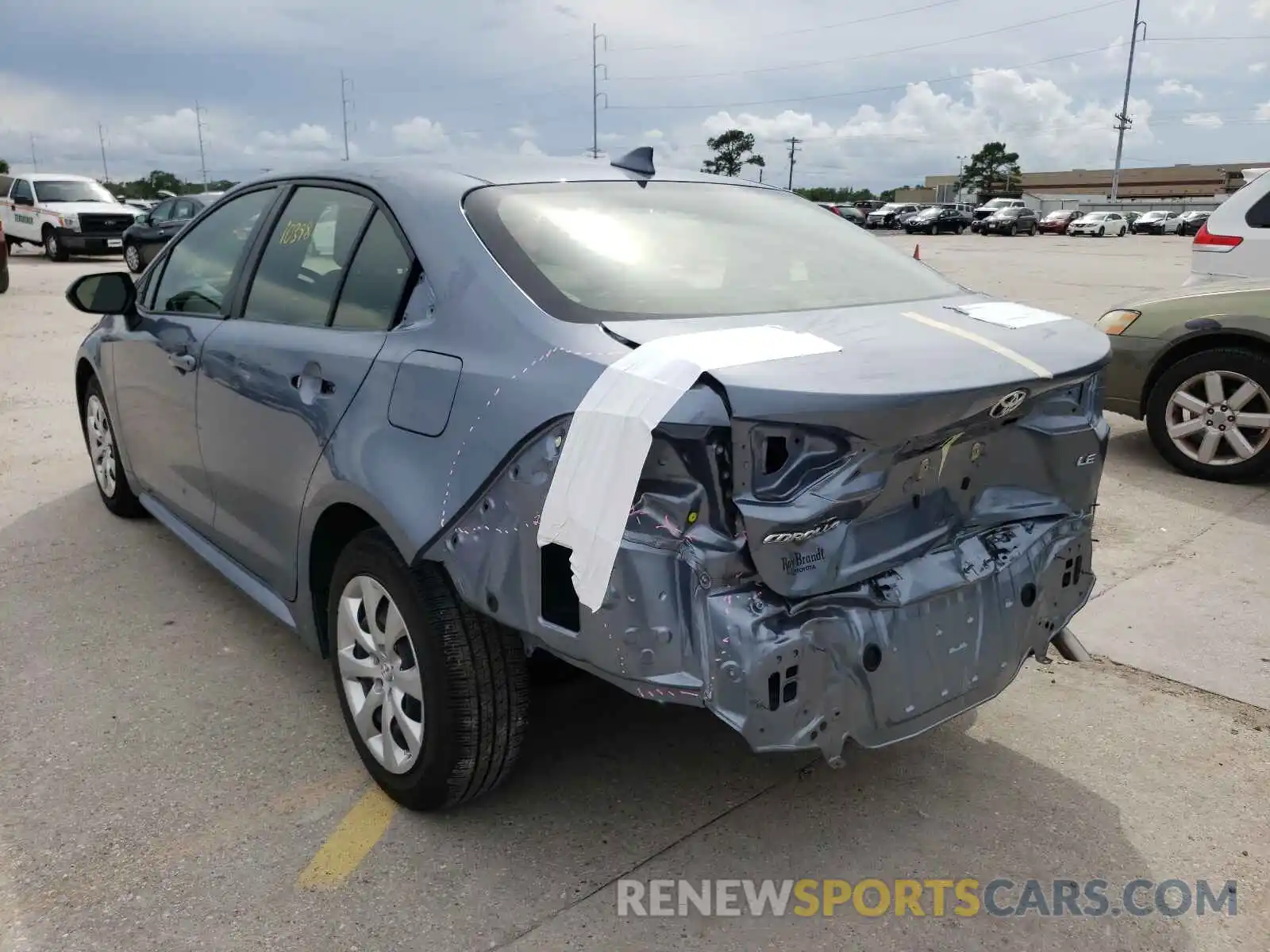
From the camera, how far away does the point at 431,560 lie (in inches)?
93.2

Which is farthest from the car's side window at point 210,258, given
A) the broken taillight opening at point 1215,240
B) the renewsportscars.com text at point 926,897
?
the broken taillight opening at point 1215,240

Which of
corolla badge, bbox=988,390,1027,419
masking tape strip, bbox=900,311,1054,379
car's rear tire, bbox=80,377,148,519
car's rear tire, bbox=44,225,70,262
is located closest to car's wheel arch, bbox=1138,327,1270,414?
masking tape strip, bbox=900,311,1054,379

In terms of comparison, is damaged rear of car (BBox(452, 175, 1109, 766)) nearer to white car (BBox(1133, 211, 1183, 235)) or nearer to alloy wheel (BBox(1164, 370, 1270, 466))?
alloy wheel (BBox(1164, 370, 1270, 466))

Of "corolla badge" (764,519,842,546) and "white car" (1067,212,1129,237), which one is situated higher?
"white car" (1067,212,1129,237)

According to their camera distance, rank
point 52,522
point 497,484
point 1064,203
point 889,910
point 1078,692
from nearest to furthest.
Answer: point 497,484 < point 889,910 < point 1078,692 < point 52,522 < point 1064,203

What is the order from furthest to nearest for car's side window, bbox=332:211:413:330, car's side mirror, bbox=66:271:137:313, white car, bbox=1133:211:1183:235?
white car, bbox=1133:211:1183:235 → car's side mirror, bbox=66:271:137:313 → car's side window, bbox=332:211:413:330

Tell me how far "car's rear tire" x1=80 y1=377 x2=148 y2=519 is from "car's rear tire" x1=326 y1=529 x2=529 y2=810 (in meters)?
2.52

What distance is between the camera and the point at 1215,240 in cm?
718

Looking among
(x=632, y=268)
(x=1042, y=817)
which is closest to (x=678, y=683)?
(x=632, y=268)

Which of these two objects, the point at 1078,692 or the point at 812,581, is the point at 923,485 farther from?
the point at 1078,692

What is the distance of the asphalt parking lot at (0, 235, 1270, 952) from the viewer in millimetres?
2297

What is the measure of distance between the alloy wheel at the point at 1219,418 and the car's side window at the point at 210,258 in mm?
5075

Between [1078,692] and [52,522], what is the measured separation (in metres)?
4.69

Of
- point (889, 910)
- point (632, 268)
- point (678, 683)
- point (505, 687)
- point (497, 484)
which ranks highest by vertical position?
point (632, 268)
